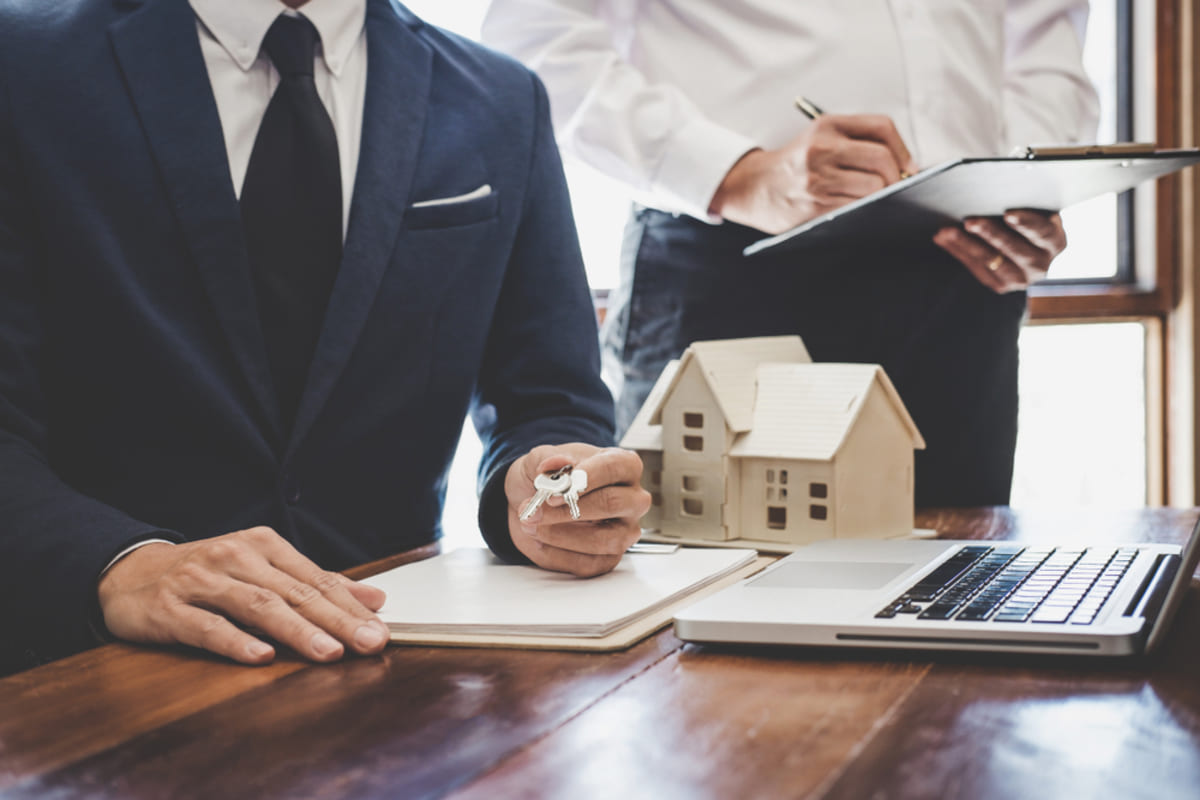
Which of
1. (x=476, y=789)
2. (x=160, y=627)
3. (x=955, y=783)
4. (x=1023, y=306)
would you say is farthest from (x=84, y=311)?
(x=1023, y=306)

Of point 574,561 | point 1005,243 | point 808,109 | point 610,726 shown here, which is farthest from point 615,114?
point 610,726

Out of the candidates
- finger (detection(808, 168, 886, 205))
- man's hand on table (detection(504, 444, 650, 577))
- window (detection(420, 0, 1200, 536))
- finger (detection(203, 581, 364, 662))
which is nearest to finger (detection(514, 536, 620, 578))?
man's hand on table (detection(504, 444, 650, 577))

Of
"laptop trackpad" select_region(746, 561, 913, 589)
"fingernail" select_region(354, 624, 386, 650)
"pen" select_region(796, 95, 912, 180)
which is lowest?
"laptop trackpad" select_region(746, 561, 913, 589)

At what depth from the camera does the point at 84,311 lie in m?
0.97

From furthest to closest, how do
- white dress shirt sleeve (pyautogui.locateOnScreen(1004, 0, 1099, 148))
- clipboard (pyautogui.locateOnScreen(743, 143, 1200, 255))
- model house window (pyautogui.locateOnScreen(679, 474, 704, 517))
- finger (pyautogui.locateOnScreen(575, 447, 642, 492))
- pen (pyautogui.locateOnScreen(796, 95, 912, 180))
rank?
white dress shirt sleeve (pyautogui.locateOnScreen(1004, 0, 1099, 148)) → pen (pyautogui.locateOnScreen(796, 95, 912, 180)) → model house window (pyautogui.locateOnScreen(679, 474, 704, 517)) → clipboard (pyautogui.locateOnScreen(743, 143, 1200, 255)) → finger (pyautogui.locateOnScreen(575, 447, 642, 492))

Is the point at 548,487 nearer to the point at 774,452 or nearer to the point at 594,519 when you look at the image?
the point at 594,519

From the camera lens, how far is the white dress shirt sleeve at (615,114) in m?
1.32

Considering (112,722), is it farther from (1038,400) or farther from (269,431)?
(1038,400)

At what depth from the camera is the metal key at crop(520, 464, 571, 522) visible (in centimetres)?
80

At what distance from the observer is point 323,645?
647 mm

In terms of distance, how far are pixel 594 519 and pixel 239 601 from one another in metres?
0.28

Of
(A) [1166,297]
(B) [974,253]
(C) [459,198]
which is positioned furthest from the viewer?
(A) [1166,297]

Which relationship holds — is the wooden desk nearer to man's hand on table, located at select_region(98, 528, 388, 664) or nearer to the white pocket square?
man's hand on table, located at select_region(98, 528, 388, 664)

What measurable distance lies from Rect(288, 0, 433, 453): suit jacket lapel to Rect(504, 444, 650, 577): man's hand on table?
275 millimetres
